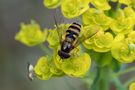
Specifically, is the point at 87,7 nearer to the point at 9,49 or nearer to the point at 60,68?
the point at 60,68

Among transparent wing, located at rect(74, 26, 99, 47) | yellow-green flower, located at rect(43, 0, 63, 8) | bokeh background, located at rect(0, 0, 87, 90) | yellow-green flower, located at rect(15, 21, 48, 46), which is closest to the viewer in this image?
transparent wing, located at rect(74, 26, 99, 47)

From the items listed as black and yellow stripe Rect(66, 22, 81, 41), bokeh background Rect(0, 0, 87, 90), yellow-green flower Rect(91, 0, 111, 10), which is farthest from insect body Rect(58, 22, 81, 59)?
bokeh background Rect(0, 0, 87, 90)

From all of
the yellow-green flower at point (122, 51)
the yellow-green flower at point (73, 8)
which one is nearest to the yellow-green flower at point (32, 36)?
the yellow-green flower at point (73, 8)

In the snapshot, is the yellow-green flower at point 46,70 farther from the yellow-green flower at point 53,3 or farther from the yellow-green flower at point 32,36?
the yellow-green flower at point 32,36

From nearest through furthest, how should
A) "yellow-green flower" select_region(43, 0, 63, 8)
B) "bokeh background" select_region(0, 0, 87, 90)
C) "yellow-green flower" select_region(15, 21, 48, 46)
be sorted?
"yellow-green flower" select_region(43, 0, 63, 8) → "yellow-green flower" select_region(15, 21, 48, 46) → "bokeh background" select_region(0, 0, 87, 90)

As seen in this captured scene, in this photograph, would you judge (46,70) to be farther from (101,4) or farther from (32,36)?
(32,36)

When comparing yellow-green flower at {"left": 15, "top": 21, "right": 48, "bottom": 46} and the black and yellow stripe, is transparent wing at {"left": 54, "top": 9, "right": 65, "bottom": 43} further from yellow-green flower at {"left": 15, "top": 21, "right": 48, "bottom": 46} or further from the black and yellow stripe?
yellow-green flower at {"left": 15, "top": 21, "right": 48, "bottom": 46}

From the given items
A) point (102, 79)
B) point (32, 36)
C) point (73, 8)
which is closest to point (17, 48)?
point (32, 36)
